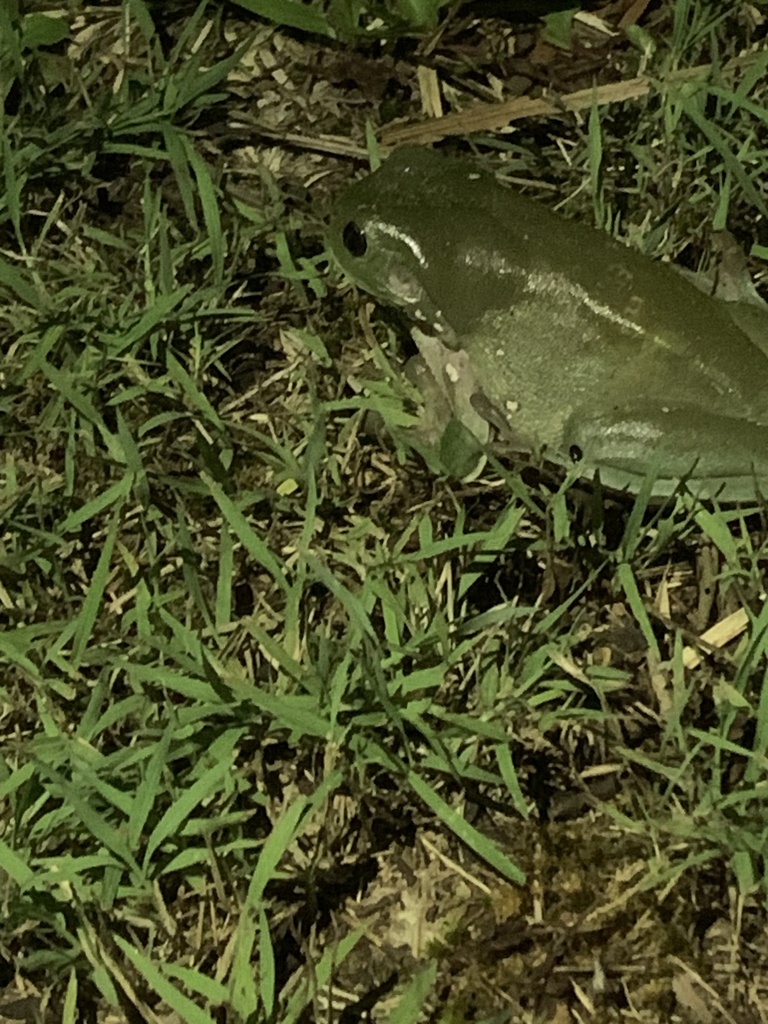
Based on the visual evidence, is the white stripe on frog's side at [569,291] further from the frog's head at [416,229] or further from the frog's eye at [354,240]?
the frog's eye at [354,240]

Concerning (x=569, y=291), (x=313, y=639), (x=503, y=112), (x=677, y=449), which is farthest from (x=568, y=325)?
(x=313, y=639)

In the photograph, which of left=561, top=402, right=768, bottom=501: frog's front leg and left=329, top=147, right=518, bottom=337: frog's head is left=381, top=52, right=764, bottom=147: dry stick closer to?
left=329, top=147, right=518, bottom=337: frog's head

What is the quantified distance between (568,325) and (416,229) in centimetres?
43

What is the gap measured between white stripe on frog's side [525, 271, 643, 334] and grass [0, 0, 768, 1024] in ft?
1.12

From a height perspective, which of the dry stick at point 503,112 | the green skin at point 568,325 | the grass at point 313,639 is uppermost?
the dry stick at point 503,112

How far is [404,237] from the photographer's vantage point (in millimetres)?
2699

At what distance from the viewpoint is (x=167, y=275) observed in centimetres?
278

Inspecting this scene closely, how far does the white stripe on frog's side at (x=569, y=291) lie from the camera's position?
2627 mm

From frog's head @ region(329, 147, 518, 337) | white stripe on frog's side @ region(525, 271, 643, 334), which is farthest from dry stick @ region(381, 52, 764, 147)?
white stripe on frog's side @ region(525, 271, 643, 334)

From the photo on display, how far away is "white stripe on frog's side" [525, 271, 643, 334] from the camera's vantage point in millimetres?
2627

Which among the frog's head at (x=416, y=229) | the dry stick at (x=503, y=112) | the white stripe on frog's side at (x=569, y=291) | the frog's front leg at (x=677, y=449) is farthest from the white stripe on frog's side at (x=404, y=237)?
the frog's front leg at (x=677, y=449)

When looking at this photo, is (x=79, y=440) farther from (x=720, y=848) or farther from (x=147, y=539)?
(x=720, y=848)

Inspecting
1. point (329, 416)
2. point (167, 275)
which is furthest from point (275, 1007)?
point (167, 275)

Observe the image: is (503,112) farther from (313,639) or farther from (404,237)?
(313,639)
